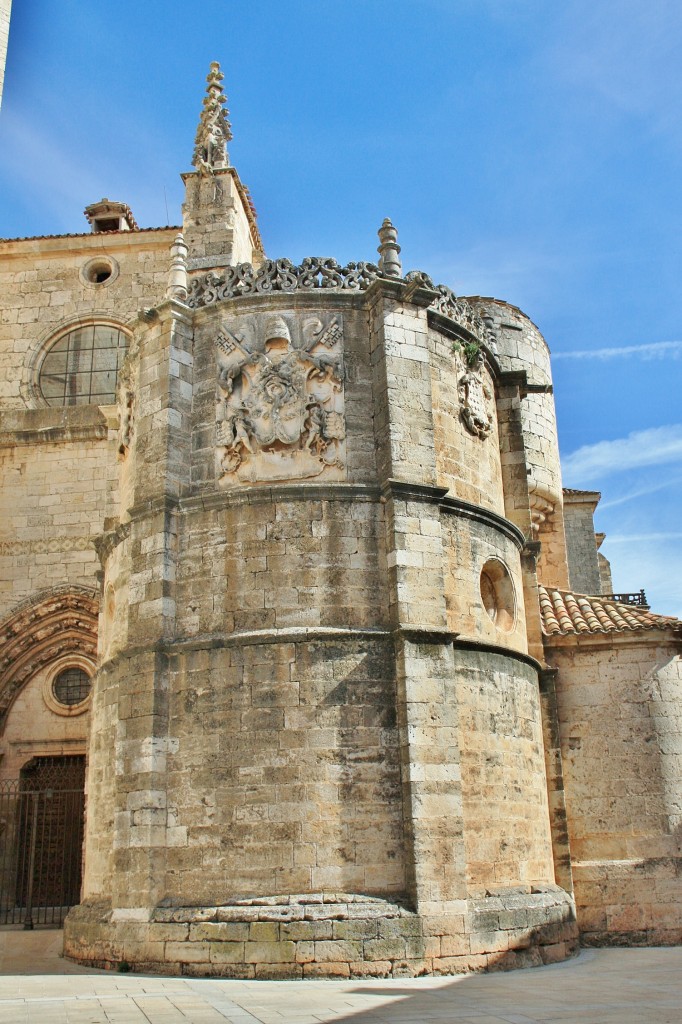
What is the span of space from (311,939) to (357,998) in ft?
3.74

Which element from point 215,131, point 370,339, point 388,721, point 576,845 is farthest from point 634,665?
point 215,131

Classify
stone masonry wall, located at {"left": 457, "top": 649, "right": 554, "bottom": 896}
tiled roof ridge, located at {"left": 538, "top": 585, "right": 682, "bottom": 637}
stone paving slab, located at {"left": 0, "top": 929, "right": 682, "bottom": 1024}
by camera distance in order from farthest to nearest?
tiled roof ridge, located at {"left": 538, "top": 585, "right": 682, "bottom": 637} → stone masonry wall, located at {"left": 457, "top": 649, "right": 554, "bottom": 896} → stone paving slab, located at {"left": 0, "top": 929, "right": 682, "bottom": 1024}

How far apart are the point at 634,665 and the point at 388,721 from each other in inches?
182

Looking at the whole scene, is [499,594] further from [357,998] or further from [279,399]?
[357,998]

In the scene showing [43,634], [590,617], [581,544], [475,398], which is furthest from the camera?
[581,544]

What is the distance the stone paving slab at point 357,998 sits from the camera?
23.6 feet

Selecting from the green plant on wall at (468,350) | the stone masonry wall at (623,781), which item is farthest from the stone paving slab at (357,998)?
the green plant on wall at (468,350)

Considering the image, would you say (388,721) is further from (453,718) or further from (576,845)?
(576,845)

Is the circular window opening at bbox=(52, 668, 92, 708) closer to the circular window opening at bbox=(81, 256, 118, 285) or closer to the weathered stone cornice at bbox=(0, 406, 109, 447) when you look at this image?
the weathered stone cornice at bbox=(0, 406, 109, 447)

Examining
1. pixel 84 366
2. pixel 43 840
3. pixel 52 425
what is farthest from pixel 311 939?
pixel 84 366

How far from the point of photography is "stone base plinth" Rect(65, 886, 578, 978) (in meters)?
9.18

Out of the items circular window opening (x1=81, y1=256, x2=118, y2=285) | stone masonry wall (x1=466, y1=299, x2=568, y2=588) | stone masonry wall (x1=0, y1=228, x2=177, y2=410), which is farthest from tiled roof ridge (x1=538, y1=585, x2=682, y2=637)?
circular window opening (x1=81, y1=256, x2=118, y2=285)

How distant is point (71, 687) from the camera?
17.4m

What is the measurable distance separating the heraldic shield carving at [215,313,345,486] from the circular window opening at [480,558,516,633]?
2.44 m
